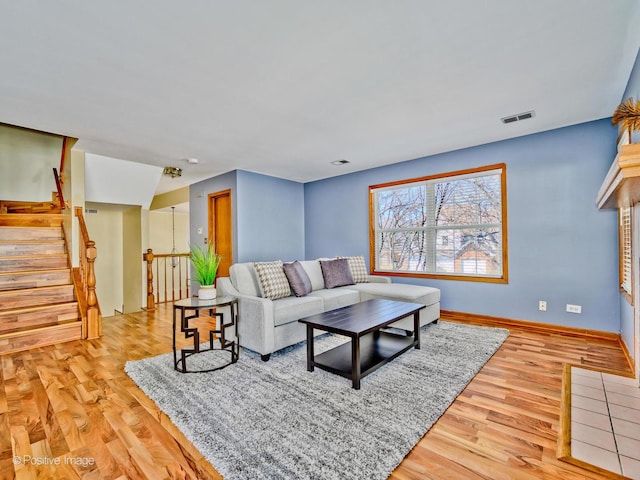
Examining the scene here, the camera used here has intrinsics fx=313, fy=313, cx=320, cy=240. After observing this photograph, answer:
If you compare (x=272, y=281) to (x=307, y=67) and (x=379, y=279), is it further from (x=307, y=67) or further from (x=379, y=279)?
(x=307, y=67)

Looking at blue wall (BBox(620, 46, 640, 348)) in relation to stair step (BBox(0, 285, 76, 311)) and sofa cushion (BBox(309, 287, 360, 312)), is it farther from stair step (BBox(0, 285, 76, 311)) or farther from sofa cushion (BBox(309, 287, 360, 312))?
stair step (BBox(0, 285, 76, 311))

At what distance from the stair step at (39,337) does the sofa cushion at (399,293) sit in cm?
334

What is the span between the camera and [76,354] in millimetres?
3121

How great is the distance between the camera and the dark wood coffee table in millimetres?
2304

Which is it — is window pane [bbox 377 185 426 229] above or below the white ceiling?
below

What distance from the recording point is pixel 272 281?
3.38 metres

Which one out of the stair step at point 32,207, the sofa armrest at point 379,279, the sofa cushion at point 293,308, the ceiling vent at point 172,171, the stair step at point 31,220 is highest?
the ceiling vent at point 172,171

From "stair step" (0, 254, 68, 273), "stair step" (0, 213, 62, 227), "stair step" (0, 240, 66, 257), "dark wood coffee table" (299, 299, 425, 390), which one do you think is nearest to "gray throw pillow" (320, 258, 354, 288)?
"dark wood coffee table" (299, 299, 425, 390)

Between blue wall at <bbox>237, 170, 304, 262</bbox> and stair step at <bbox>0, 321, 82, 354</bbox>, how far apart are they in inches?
87.7

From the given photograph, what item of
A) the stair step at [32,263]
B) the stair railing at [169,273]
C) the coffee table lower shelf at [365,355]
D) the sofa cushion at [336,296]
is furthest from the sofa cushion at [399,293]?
the stair step at [32,263]

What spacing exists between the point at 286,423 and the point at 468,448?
1004 mm

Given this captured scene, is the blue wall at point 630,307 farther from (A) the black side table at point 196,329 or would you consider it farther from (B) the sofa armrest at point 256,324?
(A) the black side table at point 196,329

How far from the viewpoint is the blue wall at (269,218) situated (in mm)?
5105

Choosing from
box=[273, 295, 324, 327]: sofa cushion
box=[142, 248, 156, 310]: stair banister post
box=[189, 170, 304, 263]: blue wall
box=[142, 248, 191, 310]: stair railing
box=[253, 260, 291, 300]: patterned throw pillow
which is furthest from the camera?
box=[142, 248, 191, 310]: stair railing
